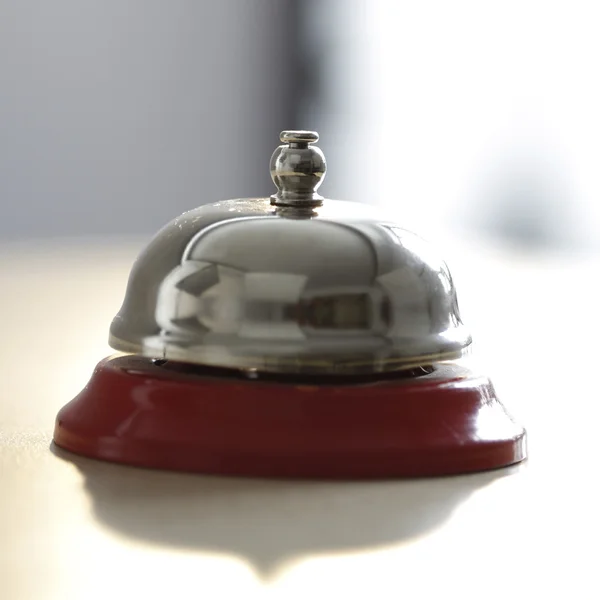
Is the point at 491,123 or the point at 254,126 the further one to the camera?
the point at 254,126

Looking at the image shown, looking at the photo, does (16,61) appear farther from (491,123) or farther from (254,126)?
(491,123)

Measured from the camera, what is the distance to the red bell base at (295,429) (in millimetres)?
525

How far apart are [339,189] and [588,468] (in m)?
3.25

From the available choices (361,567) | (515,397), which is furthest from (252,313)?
(515,397)

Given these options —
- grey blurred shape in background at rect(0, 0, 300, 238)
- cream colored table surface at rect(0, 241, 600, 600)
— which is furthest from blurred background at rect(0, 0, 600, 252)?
cream colored table surface at rect(0, 241, 600, 600)

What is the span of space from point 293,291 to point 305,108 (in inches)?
128

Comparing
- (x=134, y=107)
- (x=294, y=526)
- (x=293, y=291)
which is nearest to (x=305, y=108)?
(x=134, y=107)

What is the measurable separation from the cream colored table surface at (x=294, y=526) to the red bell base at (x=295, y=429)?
1 cm

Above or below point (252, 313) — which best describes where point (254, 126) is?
below

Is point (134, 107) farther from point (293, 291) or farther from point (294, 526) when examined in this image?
point (294, 526)

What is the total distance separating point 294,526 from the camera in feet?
1.48

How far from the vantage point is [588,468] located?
578mm

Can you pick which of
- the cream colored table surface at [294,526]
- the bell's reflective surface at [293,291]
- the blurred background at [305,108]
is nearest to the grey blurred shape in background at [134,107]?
the blurred background at [305,108]

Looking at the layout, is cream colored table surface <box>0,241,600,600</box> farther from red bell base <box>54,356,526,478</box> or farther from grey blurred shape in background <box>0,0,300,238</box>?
grey blurred shape in background <box>0,0,300,238</box>
